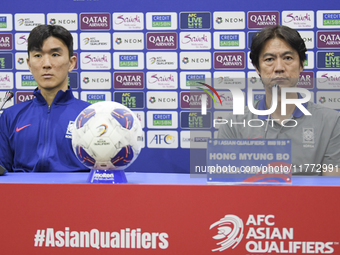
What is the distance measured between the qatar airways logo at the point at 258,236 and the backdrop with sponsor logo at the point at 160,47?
1672mm

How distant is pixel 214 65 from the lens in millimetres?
2621

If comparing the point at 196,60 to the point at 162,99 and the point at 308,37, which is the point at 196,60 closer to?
the point at 162,99

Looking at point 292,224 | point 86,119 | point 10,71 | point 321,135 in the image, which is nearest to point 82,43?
point 10,71

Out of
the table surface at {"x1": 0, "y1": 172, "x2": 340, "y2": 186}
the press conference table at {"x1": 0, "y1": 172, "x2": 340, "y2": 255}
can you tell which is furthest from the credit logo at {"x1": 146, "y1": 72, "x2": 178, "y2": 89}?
the press conference table at {"x1": 0, "y1": 172, "x2": 340, "y2": 255}

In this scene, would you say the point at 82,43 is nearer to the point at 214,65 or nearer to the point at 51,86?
the point at 51,86

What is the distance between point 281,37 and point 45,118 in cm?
131

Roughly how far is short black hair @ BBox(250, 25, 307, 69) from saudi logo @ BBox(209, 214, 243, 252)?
2.91ft

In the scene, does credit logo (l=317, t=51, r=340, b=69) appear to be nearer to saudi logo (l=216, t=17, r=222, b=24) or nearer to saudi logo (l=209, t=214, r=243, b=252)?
saudi logo (l=216, t=17, r=222, b=24)

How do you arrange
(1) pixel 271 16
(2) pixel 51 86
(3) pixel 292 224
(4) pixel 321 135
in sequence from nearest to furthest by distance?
(3) pixel 292 224, (4) pixel 321 135, (2) pixel 51 86, (1) pixel 271 16

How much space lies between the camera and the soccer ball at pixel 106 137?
3.21ft

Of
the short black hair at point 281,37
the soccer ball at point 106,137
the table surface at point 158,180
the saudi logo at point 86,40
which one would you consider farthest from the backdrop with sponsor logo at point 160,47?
the soccer ball at point 106,137

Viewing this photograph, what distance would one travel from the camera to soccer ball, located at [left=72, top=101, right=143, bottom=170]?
38.6 inches

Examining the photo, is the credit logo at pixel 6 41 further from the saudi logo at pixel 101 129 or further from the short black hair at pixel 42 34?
the saudi logo at pixel 101 129

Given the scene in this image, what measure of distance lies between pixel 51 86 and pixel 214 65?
1.24 meters
